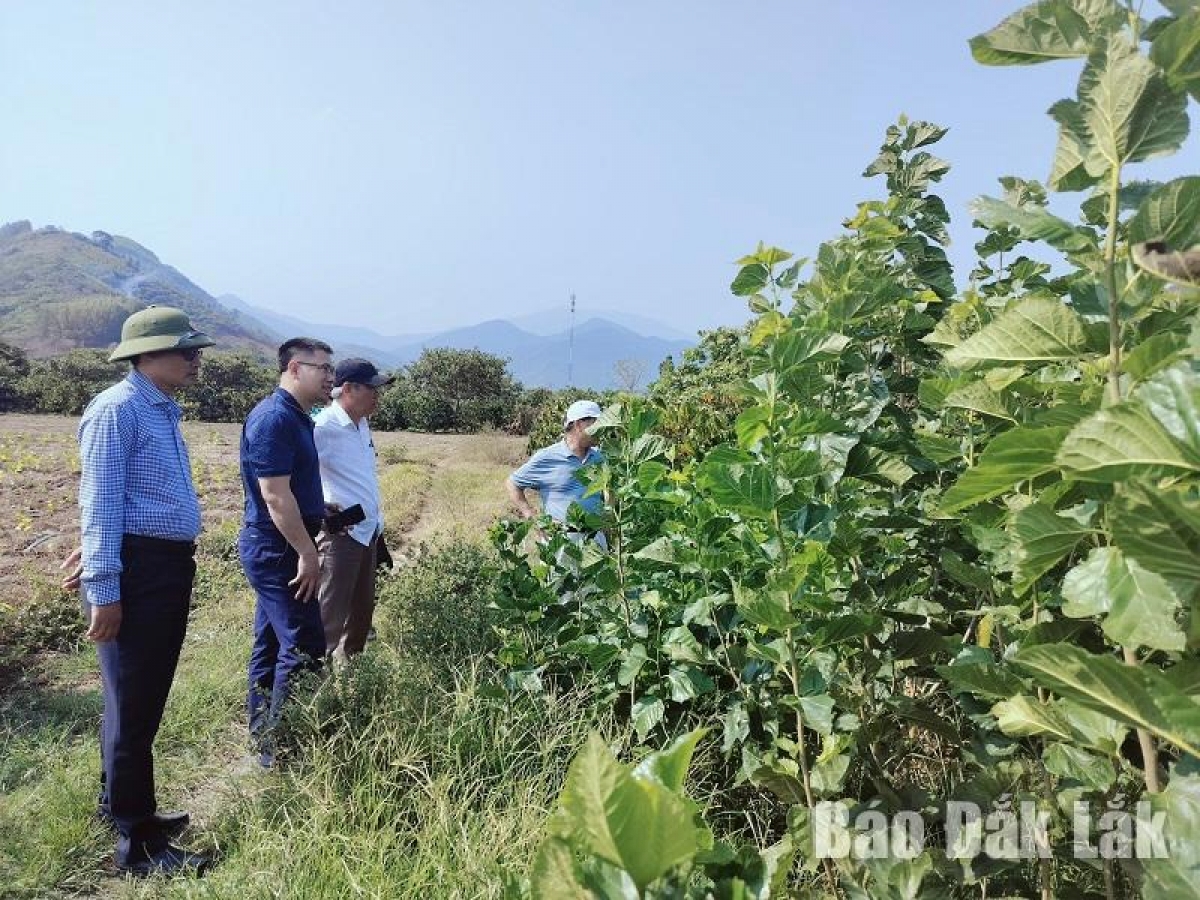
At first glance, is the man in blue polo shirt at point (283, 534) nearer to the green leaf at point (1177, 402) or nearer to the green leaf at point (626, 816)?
the green leaf at point (626, 816)

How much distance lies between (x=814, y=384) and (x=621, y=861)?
3.93ft

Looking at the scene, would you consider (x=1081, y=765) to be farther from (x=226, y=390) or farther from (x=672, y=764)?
(x=226, y=390)

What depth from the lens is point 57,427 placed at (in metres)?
16.9

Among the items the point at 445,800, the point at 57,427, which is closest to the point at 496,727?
the point at 445,800

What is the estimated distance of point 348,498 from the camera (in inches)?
166

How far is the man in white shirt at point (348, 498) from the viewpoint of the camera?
412cm

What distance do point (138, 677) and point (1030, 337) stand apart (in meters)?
2.89

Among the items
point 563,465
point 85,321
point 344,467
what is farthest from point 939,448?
point 85,321

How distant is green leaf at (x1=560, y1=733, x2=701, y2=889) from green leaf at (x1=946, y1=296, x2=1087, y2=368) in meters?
0.75

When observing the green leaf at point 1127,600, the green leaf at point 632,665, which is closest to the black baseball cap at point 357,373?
the green leaf at point 632,665

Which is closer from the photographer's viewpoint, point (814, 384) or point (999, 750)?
point (999, 750)

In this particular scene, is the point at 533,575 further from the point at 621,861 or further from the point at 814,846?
the point at 621,861

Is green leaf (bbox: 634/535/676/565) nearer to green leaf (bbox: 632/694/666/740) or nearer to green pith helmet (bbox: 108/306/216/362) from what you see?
green leaf (bbox: 632/694/666/740)

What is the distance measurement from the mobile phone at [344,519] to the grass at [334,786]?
65 cm
